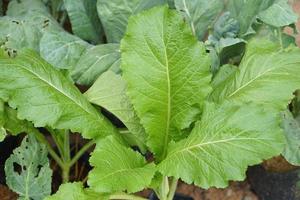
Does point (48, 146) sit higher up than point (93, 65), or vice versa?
point (93, 65)

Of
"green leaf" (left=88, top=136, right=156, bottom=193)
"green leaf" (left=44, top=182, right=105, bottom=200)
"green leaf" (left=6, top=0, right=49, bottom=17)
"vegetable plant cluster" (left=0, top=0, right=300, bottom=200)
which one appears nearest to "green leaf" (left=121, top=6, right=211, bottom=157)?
"vegetable plant cluster" (left=0, top=0, right=300, bottom=200)

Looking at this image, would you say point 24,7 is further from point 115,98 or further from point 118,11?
point 115,98

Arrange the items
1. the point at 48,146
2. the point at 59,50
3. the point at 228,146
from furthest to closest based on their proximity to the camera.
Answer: the point at 48,146, the point at 59,50, the point at 228,146

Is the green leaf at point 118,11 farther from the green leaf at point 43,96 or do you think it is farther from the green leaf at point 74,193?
the green leaf at point 74,193

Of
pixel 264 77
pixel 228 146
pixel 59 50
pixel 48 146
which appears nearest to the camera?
pixel 228 146

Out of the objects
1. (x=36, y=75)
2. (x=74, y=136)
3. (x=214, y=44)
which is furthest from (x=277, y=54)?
(x=74, y=136)

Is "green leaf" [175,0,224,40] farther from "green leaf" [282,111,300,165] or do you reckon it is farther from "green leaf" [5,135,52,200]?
"green leaf" [5,135,52,200]

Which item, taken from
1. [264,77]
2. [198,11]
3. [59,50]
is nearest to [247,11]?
[198,11]
